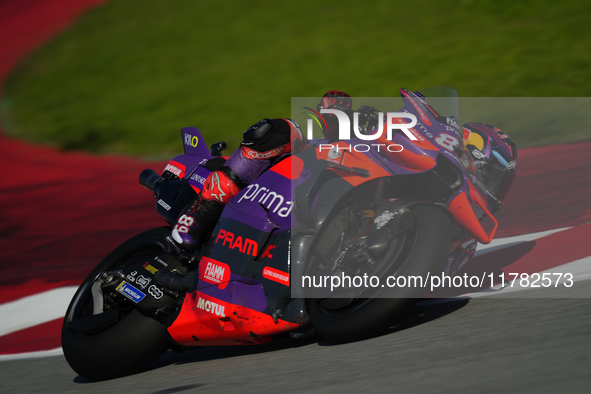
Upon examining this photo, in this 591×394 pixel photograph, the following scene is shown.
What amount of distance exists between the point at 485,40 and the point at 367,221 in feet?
31.6

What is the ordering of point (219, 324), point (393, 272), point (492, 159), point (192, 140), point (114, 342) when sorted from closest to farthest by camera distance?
point (393, 272) → point (219, 324) → point (114, 342) → point (492, 159) → point (192, 140)

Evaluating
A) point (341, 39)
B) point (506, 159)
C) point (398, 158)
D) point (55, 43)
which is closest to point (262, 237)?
point (398, 158)

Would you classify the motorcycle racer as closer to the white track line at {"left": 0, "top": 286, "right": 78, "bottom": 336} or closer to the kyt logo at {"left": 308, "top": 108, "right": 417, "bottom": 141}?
the kyt logo at {"left": 308, "top": 108, "right": 417, "bottom": 141}

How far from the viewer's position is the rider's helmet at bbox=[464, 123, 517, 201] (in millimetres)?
3055

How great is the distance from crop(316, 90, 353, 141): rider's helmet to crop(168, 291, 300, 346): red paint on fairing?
0.90 meters

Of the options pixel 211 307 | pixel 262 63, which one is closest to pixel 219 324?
pixel 211 307

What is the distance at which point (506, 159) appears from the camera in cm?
310

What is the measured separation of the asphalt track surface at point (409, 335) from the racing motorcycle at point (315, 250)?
0.13 m

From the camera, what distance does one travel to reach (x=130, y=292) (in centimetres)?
296

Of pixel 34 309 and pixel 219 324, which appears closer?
pixel 219 324

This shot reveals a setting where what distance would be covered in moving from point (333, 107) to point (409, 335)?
115 centimetres

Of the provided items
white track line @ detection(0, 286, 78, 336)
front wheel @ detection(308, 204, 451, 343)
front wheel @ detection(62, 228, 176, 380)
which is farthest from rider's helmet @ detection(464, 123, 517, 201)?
white track line @ detection(0, 286, 78, 336)

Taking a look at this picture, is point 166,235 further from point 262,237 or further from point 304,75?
point 304,75

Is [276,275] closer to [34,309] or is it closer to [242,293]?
[242,293]
